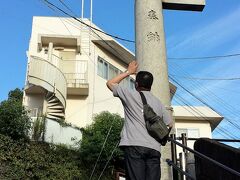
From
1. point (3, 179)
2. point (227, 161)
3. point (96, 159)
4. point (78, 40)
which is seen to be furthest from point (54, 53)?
point (227, 161)

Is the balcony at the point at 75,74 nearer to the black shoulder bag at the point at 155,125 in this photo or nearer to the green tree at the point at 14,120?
the green tree at the point at 14,120

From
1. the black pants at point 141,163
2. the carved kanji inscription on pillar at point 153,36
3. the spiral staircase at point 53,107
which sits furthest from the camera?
the spiral staircase at point 53,107

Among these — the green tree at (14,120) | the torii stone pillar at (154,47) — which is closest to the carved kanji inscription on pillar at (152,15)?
the torii stone pillar at (154,47)

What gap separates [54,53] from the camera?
23.7 metres

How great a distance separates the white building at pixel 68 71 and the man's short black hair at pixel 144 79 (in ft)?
52.9

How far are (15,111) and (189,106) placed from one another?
Result: 1261 centimetres

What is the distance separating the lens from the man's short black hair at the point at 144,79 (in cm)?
472

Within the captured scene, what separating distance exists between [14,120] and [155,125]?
14676 mm

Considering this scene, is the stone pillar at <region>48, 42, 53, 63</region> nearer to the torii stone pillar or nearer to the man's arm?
the torii stone pillar

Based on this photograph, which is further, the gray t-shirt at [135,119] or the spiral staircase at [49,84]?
the spiral staircase at [49,84]

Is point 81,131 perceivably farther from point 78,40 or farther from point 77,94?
point 78,40

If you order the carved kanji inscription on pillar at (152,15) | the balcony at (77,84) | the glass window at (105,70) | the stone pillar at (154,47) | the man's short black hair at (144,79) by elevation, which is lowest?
the man's short black hair at (144,79)

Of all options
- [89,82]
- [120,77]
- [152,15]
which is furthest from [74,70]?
[120,77]

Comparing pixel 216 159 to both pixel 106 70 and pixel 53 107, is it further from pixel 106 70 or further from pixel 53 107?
pixel 106 70
